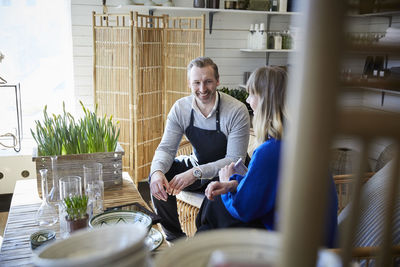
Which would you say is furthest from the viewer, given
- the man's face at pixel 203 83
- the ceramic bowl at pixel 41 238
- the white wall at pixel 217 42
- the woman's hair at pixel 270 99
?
the white wall at pixel 217 42

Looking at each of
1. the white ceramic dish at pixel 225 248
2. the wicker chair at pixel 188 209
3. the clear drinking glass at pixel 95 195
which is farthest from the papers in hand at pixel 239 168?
the white ceramic dish at pixel 225 248

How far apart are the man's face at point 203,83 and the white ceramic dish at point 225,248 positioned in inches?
79.2

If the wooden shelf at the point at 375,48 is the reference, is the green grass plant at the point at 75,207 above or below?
below

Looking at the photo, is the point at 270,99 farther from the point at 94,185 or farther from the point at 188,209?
the point at 188,209

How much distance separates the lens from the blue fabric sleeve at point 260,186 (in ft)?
5.02

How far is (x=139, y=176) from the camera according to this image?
4094 mm

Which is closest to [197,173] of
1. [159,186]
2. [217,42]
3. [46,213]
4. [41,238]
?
[159,186]

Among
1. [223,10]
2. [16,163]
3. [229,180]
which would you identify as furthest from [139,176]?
[229,180]

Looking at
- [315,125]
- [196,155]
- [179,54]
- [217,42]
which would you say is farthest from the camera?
[217,42]

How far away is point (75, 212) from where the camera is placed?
1443 millimetres

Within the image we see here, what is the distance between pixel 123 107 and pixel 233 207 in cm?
251

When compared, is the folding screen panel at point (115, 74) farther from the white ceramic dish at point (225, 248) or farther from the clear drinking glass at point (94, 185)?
the white ceramic dish at point (225, 248)

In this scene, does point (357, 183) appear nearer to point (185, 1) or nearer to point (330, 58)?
point (330, 58)

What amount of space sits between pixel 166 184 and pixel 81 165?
505mm
